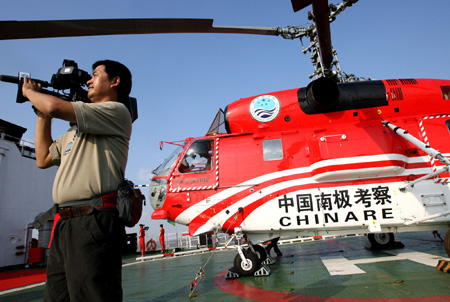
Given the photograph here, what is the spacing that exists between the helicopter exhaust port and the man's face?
4.55 m

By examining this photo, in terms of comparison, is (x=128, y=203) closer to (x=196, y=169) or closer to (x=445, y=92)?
(x=196, y=169)

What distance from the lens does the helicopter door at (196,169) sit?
603 cm

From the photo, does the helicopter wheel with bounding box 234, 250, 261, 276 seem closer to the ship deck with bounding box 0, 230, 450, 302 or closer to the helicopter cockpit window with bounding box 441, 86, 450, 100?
the ship deck with bounding box 0, 230, 450, 302

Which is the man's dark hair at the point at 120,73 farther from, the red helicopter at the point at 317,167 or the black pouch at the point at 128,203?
the red helicopter at the point at 317,167

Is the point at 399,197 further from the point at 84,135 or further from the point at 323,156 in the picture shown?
the point at 84,135

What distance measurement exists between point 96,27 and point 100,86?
1245mm

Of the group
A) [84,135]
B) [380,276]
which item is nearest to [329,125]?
[380,276]

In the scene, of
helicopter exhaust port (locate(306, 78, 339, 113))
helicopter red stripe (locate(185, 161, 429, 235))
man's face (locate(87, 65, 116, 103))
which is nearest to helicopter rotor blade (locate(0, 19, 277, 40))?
man's face (locate(87, 65, 116, 103))

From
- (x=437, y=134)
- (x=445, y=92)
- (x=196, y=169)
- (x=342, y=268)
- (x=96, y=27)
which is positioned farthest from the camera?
(x=196, y=169)

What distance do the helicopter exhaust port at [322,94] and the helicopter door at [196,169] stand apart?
96.1 inches

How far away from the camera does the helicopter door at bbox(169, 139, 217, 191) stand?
19.8 ft

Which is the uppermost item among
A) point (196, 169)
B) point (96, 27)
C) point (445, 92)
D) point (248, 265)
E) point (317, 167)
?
point (445, 92)


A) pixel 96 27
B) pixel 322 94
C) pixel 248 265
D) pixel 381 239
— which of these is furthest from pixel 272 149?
pixel 381 239

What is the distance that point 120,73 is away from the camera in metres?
2.19
